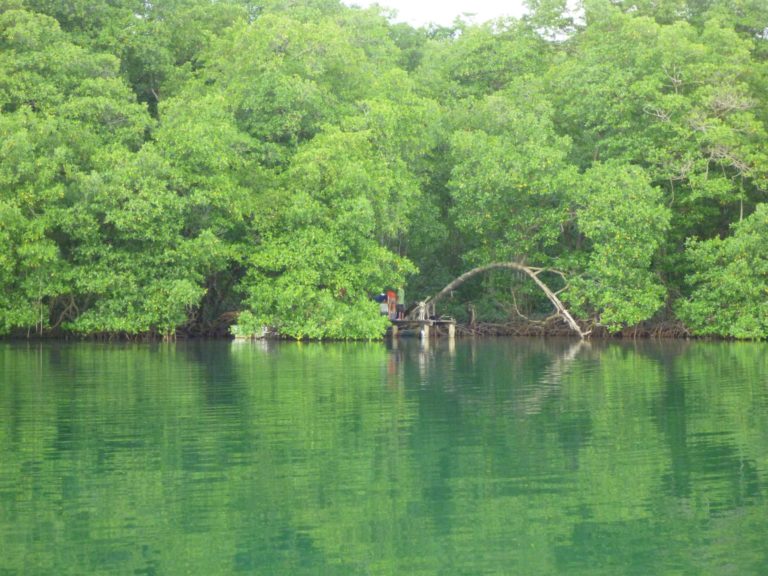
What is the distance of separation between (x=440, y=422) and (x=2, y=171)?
84.9 feet

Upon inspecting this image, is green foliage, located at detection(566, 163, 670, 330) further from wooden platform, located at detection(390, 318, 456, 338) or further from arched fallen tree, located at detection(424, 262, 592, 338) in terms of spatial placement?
wooden platform, located at detection(390, 318, 456, 338)

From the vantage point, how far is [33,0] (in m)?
45.3

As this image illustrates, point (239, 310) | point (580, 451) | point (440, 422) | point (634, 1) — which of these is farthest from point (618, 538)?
point (634, 1)

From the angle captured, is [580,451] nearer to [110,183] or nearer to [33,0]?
[110,183]

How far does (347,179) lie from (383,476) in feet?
94.5

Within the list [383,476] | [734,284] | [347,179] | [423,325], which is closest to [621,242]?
[734,284]

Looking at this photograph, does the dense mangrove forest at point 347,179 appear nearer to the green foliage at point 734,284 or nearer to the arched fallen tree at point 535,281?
the green foliage at point 734,284

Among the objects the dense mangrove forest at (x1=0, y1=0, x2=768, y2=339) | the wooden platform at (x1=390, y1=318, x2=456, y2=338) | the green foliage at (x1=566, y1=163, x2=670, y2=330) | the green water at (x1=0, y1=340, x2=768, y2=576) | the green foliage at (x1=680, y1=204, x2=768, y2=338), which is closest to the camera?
the green water at (x1=0, y1=340, x2=768, y2=576)

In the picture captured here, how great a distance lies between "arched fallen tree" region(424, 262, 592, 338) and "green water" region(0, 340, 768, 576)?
18.7 metres

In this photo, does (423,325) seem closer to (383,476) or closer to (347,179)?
(347,179)

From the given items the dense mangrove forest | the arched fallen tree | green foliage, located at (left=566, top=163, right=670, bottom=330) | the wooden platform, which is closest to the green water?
the dense mangrove forest

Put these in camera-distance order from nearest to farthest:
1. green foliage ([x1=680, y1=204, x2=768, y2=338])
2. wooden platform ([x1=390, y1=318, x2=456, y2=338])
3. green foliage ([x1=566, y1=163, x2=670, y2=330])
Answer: green foliage ([x1=680, y1=204, x2=768, y2=338]) < green foliage ([x1=566, y1=163, x2=670, y2=330]) < wooden platform ([x1=390, y1=318, x2=456, y2=338])

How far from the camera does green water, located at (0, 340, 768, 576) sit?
905 centimetres

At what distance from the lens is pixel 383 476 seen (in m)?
12.1
